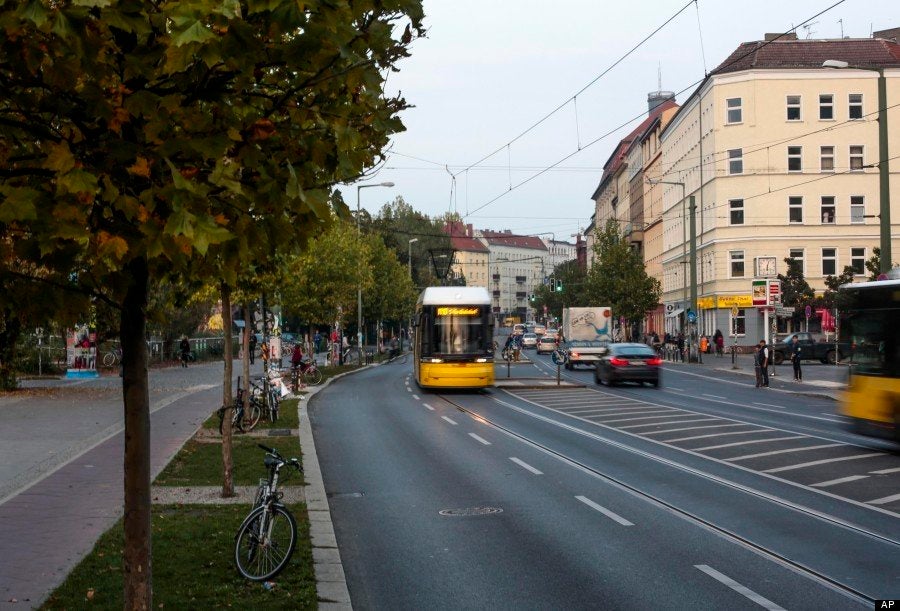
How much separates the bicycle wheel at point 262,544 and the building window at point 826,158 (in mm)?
67571

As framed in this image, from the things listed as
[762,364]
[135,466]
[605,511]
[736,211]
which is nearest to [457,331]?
[762,364]

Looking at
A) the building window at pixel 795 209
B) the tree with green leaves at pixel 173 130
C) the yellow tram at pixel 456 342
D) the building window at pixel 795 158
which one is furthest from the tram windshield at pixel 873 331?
the building window at pixel 795 158

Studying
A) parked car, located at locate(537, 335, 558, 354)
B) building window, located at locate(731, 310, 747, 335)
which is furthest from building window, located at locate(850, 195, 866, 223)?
parked car, located at locate(537, 335, 558, 354)

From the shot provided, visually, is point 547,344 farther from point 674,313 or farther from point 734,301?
point 734,301

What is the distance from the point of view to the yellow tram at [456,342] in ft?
117

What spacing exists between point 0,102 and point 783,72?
232 feet

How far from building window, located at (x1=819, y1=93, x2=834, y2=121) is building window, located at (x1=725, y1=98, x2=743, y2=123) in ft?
16.9

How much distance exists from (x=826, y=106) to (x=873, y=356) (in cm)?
5737

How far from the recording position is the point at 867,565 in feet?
30.4

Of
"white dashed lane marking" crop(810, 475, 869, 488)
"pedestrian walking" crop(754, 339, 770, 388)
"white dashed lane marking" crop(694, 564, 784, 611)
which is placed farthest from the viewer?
"pedestrian walking" crop(754, 339, 770, 388)

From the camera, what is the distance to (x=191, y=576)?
8.80 metres

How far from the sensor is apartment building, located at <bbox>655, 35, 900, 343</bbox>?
230 feet

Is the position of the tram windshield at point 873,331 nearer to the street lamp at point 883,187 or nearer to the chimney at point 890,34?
the street lamp at point 883,187

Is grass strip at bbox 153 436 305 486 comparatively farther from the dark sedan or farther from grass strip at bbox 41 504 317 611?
the dark sedan
